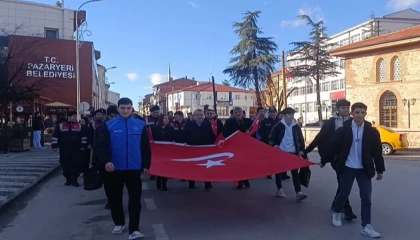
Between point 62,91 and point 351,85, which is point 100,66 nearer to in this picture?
point 62,91

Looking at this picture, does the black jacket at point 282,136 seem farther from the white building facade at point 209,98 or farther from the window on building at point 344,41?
the white building facade at point 209,98

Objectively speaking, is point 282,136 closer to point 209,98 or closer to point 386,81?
point 386,81

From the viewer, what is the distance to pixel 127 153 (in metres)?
5.98

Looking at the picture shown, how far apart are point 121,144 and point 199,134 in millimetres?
3970

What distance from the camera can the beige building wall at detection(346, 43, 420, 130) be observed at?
3278 centimetres

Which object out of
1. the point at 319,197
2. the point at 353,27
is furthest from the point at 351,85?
the point at 353,27

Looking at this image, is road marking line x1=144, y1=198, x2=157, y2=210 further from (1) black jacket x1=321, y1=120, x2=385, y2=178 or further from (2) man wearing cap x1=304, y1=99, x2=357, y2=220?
(1) black jacket x1=321, y1=120, x2=385, y2=178

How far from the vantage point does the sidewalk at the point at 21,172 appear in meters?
9.81

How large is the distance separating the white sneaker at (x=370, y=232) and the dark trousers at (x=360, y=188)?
7cm

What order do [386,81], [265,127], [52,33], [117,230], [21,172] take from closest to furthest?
[117,230], [265,127], [21,172], [386,81], [52,33]

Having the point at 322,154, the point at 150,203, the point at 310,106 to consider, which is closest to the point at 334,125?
the point at 322,154

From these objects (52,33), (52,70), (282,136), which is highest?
(52,33)

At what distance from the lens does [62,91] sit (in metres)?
41.8

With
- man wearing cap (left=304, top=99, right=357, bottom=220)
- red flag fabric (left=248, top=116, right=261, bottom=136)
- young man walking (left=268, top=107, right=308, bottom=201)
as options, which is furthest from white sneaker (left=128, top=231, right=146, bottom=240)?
red flag fabric (left=248, top=116, right=261, bottom=136)
